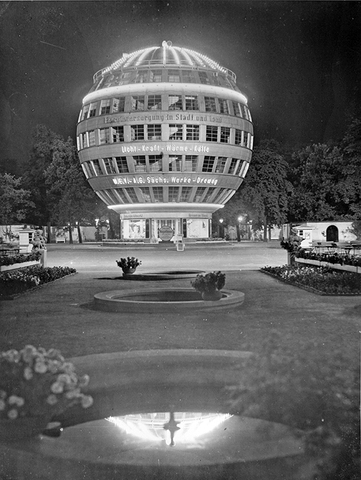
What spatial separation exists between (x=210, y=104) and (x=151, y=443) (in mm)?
75426


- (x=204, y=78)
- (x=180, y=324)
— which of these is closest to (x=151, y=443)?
(x=180, y=324)

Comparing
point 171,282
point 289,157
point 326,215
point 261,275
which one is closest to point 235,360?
point 171,282

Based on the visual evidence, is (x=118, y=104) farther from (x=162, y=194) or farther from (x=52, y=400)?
(x=52, y=400)

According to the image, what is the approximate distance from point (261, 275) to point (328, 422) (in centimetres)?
2117

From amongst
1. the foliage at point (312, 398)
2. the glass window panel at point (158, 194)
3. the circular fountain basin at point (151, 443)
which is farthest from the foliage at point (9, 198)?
the circular fountain basin at point (151, 443)

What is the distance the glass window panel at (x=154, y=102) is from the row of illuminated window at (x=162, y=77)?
2248 mm

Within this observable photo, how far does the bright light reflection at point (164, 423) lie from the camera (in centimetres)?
759

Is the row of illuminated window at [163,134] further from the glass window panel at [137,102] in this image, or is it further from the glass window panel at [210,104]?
the glass window panel at [137,102]

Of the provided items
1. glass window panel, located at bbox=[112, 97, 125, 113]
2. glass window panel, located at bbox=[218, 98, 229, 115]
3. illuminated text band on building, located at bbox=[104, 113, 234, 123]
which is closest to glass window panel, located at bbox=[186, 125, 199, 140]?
illuminated text band on building, located at bbox=[104, 113, 234, 123]

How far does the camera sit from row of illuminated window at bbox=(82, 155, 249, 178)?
3140 inches

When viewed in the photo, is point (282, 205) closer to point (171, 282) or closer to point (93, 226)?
point (93, 226)

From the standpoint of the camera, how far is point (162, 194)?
82.6 m

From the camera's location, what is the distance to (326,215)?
3007 inches

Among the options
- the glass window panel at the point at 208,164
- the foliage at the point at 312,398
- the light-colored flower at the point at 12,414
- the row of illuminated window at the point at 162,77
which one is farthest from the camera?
the glass window panel at the point at 208,164
